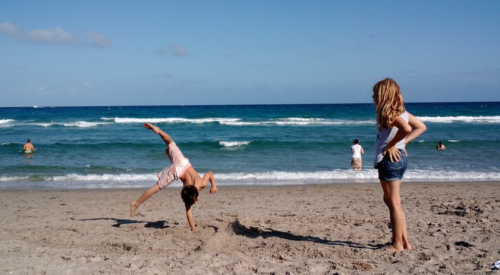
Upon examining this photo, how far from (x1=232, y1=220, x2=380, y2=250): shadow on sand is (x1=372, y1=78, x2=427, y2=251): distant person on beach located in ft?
2.91

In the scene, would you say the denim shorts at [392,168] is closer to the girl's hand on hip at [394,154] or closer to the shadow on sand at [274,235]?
the girl's hand on hip at [394,154]

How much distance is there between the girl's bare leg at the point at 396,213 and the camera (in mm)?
4457

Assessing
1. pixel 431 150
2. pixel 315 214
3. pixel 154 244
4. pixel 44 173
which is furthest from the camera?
pixel 431 150

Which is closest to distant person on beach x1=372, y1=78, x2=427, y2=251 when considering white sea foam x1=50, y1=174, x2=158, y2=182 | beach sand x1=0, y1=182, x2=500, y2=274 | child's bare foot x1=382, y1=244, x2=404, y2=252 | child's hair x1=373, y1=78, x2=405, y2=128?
child's hair x1=373, y1=78, x2=405, y2=128

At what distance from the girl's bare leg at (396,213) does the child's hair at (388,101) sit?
652 millimetres

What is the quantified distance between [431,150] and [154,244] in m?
16.7

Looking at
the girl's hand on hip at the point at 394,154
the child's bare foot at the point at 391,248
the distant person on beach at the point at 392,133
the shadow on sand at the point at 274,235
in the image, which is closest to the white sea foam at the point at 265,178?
the shadow on sand at the point at 274,235

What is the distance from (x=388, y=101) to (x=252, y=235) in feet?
8.56

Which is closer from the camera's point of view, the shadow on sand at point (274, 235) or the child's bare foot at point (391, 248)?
the child's bare foot at point (391, 248)

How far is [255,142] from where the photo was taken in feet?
76.1

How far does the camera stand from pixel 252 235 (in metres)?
5.74

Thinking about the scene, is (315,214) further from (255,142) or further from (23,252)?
(255,142)

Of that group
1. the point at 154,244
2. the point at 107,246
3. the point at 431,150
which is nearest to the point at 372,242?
the point at 154,244

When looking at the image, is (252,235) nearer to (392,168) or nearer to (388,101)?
(392,168)
